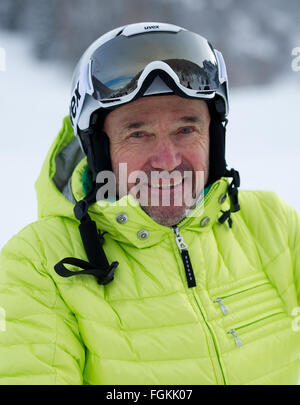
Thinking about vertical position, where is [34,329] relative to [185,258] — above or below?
below

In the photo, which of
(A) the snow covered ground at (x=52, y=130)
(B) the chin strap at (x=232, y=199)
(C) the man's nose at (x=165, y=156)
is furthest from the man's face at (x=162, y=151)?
(A) the snow covered ground at (x=52, y=130)

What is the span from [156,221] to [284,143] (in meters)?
3.00

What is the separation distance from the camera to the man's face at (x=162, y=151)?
165cm

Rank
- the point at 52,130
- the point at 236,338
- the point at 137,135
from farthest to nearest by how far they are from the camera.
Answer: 1. the point at 52,130
2. the point at 137,135
3. the point at 236,338

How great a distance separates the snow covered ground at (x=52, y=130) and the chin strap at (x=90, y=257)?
1.52 m

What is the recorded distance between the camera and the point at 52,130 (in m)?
4.17

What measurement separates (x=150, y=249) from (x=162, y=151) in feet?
1.13

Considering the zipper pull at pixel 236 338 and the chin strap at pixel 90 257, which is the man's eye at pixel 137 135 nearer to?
the chin strap at pixel 90 257

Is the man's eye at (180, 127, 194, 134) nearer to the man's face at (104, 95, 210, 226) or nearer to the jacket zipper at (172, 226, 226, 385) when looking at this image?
the man's face at (104, 95, 210, 226)

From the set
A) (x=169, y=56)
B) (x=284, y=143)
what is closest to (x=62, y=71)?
(x=284, y=143)

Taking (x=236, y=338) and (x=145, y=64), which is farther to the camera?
(x=145, y=64)

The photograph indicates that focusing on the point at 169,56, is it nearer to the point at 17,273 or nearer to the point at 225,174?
the point at 225,174

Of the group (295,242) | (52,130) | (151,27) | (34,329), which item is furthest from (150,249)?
(52,130)

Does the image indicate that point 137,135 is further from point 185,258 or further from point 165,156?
point 185,258
